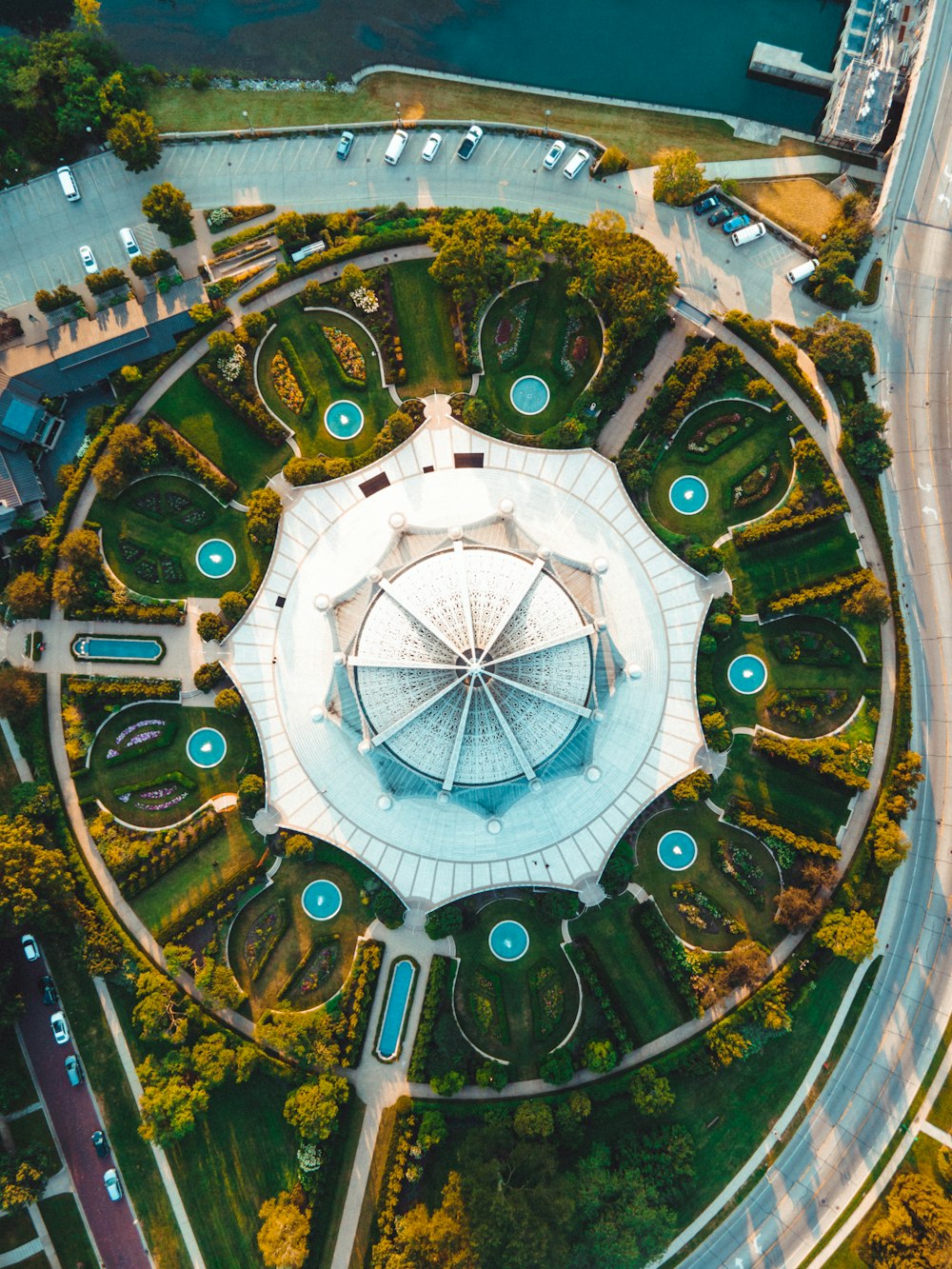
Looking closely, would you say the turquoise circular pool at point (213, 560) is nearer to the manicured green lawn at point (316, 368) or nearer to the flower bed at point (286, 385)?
the manicured green lawn at point (316, 368)

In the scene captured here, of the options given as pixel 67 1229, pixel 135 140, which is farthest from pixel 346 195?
pixel 67 1229

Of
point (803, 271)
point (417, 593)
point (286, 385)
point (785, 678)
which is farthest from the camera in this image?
point (803, 271)

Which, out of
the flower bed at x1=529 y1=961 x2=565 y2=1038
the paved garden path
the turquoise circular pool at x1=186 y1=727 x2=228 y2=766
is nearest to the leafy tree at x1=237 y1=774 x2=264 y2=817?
the turquoise circular pool at x1=186 y1=727 x2=228 y2=766

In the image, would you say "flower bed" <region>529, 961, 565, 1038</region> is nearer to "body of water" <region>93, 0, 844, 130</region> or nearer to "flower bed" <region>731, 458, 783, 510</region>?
"flower bed" <region>731, 458, 783, 510</region>

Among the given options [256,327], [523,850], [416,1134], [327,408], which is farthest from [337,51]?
[416,1134]

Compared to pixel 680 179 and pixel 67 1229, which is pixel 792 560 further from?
pixel 67 1229
